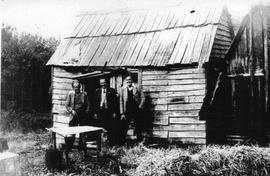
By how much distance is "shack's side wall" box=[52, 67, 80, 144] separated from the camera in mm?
13359

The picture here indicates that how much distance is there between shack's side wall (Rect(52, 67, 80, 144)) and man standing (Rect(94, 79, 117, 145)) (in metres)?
1.79

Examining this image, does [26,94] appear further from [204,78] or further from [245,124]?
[245,124]

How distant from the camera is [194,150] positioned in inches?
385

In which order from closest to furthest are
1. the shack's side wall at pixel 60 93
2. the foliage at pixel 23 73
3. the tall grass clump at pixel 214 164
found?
the tall grass clump at pixel 214 164 → the shack's side wall at pixel 60 93 → the foliage at pixel 23 73

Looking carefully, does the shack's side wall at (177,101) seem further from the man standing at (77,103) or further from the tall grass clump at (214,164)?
the tall grass clump at (214,164)

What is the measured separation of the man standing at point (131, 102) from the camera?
1133 centimetres

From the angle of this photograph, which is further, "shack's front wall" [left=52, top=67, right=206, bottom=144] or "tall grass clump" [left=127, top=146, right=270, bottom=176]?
"shack's front wall" [left=52, top=67, right=206, bottom=144]

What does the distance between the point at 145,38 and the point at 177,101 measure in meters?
2.94

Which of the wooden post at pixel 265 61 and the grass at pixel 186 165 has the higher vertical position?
the wooden post at pixel 265 61

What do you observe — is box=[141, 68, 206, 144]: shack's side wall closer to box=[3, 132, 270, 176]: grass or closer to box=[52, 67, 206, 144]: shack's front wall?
box=[52, 67, 206, 144]: shack's front wall

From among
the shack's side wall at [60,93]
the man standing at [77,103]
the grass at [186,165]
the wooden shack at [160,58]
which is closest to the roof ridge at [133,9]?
the wooden shack at [160,58]

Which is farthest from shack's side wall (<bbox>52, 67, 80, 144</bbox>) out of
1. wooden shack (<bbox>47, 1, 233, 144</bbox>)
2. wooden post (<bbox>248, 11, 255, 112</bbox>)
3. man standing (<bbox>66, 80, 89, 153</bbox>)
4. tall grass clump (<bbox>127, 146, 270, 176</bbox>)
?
tall grass clump (<bbox>127, 146, 270, 176</bbox>)

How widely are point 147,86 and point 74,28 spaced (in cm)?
493

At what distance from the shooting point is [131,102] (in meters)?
11.4
